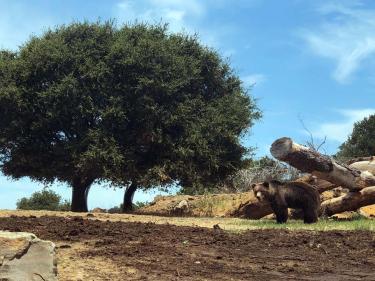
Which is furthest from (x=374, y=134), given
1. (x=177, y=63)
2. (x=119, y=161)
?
(x=119, y=161)

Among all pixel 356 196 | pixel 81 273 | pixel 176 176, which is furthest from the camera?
pixel 176 176

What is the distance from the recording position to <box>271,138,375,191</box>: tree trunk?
14.8 metres

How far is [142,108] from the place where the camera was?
25.2m

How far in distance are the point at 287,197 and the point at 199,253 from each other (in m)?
7.40

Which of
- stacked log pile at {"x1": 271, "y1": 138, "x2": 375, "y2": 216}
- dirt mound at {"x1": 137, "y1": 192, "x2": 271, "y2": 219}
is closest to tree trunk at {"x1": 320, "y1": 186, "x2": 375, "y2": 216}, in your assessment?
stacked log pile at {"x1": 271, "y1": 138, "x2": 375, "y2": 216}

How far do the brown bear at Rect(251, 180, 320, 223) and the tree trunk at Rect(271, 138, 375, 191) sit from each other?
576 mm

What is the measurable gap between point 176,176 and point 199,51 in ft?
21.5

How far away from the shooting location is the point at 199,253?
874cm

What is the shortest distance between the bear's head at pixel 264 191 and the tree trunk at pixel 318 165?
816 mm

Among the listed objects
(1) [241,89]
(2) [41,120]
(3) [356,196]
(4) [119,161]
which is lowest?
(3) [356,196]

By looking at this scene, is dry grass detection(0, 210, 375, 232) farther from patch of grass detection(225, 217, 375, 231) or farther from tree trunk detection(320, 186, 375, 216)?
tree trunk detection(320, 186, 375, 216)

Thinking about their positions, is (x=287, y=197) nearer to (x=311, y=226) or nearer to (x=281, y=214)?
(x=281, y=214)

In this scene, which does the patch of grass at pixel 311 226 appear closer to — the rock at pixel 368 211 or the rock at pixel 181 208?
the rock at pixel 368 211

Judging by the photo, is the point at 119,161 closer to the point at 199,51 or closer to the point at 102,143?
the point at 102,143
